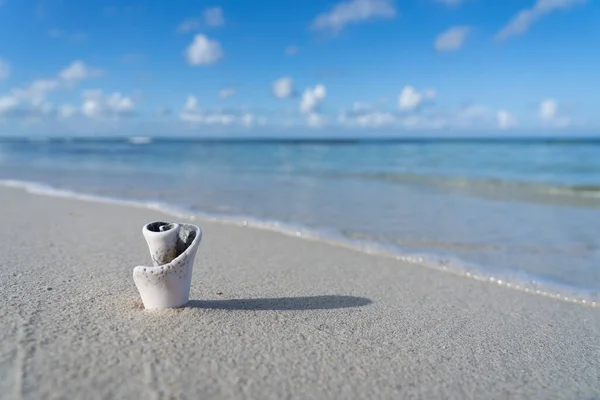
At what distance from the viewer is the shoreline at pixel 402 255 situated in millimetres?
4686

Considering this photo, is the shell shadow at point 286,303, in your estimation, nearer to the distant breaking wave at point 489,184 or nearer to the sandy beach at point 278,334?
the sandy beach at point 278,334

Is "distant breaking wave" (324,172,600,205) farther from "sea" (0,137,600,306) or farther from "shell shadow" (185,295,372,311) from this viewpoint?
"shell shadow" (185,295,372,311)

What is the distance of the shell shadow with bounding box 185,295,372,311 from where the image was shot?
131 inches

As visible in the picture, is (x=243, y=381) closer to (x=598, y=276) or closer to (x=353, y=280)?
(x=353, y=280)

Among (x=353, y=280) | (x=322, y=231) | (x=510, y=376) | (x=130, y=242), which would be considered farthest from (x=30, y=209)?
(x=510, y=376)

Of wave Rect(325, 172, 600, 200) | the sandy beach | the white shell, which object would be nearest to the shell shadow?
the sandy beach

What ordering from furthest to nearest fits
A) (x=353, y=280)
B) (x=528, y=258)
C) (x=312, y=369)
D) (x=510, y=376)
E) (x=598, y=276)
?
1. (x=528, y=258)
2. (x=598, y=276)
3. (x=353, y=280)
4. (x=510, y=376)
5. (x=312, y=369)

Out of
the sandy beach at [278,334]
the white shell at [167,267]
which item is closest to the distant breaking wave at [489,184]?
the sandy beach at [278,334]

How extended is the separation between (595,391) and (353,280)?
7.61 ft

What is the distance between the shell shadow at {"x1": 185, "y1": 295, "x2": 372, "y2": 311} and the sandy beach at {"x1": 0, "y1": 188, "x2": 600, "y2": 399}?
2cm

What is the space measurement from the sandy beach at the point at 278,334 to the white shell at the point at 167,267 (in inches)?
3.9

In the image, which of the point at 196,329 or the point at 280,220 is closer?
the point at 196,329

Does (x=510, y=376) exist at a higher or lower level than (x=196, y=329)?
lower

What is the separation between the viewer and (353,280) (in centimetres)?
459
